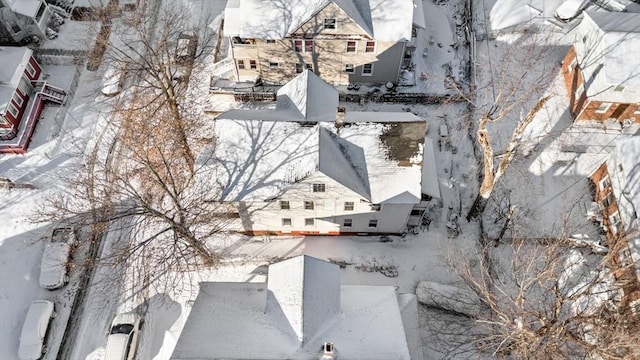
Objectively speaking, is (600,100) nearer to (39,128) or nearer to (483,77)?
Answer: (483,77)

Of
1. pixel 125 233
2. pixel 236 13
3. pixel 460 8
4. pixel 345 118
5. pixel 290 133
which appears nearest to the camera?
pixel 290 133

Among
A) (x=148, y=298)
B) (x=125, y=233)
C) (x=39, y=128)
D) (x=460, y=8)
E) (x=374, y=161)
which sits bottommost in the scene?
(x=148, y=298)

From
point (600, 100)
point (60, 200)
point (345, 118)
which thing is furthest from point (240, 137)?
point (600, 100)

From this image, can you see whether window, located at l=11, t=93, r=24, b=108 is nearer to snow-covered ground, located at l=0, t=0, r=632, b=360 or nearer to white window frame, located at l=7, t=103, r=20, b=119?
white window frame, located at l=7, t=103, r=20, b=119

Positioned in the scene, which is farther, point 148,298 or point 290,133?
point 148,298

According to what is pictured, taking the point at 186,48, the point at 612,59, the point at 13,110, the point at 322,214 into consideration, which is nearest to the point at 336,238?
the point at 322,214

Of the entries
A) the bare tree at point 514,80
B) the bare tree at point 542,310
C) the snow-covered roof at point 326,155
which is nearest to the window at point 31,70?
the snow-covered roof at point 326,155
